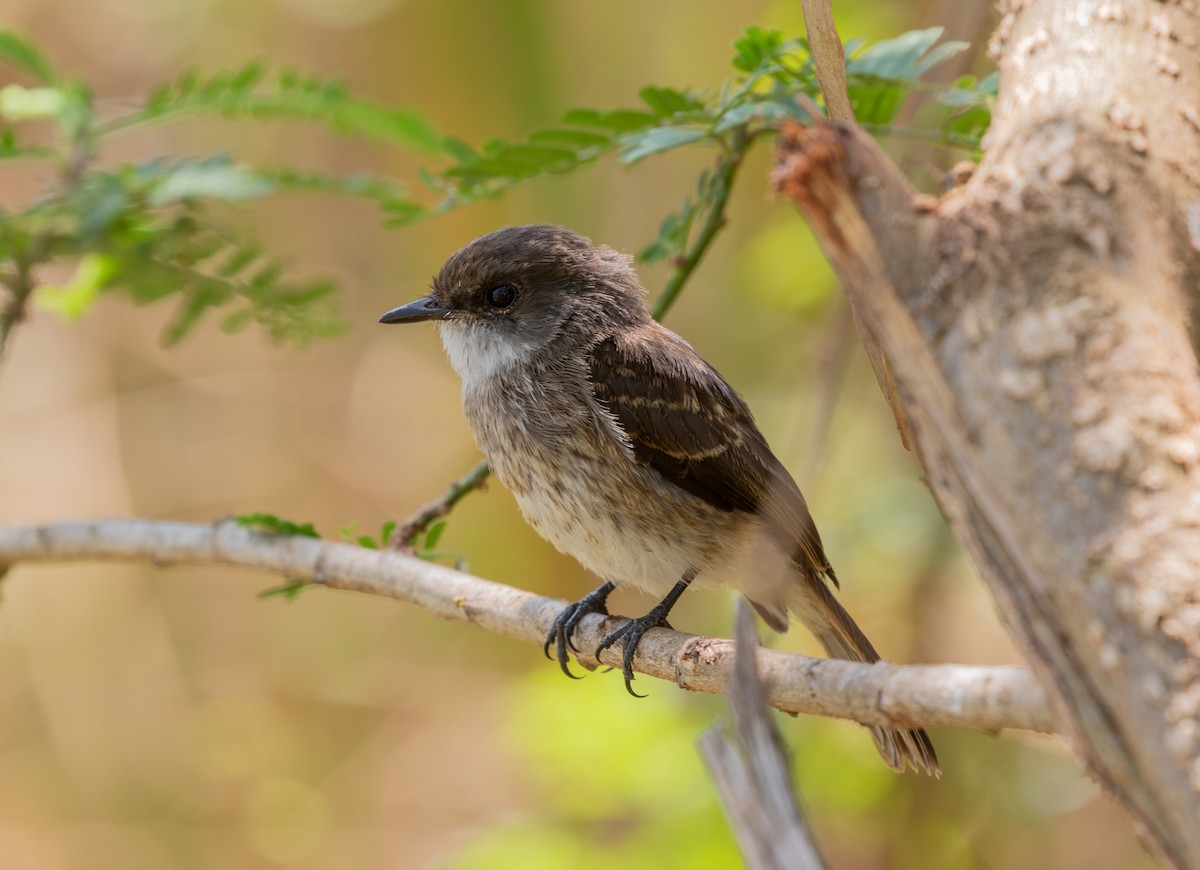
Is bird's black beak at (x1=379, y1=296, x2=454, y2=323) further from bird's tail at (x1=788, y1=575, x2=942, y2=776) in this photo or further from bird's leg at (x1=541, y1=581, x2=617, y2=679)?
bird's tail at (x1=788, y1=575, x2=942, y2=776)

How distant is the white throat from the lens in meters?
3.63

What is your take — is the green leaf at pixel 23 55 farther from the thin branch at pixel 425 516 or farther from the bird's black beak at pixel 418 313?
the thin branch at pixel 425 516

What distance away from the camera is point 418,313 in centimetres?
369

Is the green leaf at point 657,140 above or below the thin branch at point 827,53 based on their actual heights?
below

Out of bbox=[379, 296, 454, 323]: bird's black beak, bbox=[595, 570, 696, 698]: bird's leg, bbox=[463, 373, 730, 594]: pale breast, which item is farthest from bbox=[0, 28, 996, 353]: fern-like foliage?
bbox=[595, 570, 696, 698]: bird's leg

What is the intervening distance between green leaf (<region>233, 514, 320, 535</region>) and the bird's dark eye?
92 centimetres

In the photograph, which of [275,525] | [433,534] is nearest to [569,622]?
[433,534]

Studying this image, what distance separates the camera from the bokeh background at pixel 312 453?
676 cm

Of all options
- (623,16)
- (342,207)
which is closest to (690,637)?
(623,16)

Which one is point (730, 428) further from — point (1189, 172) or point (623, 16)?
point (623, 16)

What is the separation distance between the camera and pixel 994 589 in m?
1.57

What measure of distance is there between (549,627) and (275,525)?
0.84m

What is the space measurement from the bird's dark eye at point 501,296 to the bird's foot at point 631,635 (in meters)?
1.08

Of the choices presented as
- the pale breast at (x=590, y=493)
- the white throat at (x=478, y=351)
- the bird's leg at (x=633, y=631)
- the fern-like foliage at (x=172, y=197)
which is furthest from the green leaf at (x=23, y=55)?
the bird's leg at (x=633, y=631)
